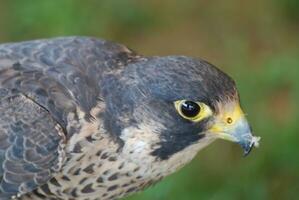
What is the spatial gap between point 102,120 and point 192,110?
1.39 ft

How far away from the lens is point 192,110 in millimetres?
3207

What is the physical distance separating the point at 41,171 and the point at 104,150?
29cm

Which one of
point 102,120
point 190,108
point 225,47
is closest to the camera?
point 190,108

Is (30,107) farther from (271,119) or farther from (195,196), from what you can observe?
(271,119)

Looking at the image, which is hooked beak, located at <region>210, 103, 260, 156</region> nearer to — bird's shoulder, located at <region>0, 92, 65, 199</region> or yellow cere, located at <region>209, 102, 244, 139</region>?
yellow cere, located at <region>209, 102, 244, 139</region>

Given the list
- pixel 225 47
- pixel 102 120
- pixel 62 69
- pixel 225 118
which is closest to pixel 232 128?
pixel 225 118

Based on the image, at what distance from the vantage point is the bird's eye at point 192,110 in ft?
10.5

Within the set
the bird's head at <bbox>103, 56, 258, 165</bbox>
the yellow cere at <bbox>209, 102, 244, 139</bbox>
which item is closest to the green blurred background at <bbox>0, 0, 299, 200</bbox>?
the bird's head at <bbox>103, 56, 258, 165</bbox>

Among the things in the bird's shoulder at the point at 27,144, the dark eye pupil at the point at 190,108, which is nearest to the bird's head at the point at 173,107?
the dark eye pupil at the point at 190,108

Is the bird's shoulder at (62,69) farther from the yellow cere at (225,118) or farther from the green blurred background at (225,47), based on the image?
the green blurred background at (225,47)

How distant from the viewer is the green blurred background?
506 cm

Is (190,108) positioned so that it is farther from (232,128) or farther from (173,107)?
(232,128)

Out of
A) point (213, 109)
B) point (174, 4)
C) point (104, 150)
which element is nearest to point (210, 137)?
point (213, 109)

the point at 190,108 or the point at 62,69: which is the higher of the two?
the point at 62,69
